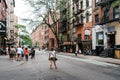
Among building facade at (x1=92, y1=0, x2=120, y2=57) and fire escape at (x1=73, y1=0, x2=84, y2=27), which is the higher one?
fire escape at (x1=73, y1=0, x2=84, y2=27)

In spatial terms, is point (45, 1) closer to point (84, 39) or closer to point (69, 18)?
point (69, 18)

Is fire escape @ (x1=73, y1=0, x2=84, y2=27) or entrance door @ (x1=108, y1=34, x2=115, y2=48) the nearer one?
entrance door @ (x1=108, y1=34, x2=115, y2=48)

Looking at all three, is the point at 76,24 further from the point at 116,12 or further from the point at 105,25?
the point at 116,12

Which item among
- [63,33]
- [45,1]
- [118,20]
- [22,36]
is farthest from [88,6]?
[22,36]

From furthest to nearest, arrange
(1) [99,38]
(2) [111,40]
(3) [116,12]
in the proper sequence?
(1) [99,38]
(2) [111,40]
(3) [116,12]

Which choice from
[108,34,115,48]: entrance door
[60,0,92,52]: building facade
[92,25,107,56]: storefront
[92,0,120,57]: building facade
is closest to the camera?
[92,0,120,57]: building facade

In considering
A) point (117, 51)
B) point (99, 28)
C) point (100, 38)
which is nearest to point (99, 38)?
point (100, 38)

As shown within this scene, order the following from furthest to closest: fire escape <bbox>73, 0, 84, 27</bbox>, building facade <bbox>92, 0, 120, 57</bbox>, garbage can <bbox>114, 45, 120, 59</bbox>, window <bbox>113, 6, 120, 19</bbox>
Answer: fire escape <bbox>73, 0, 84, 27</bbox> < building facade <bbox>92, 0, 120, 57</bbox> < window <bbox>113, 6, 120, 19</bbox> < garbage can <bbox>114, 45, 120, 59</bbox>

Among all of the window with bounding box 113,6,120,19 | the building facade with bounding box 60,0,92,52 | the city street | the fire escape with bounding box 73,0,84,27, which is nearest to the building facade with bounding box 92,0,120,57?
the window with bounding box 113,6,120,19

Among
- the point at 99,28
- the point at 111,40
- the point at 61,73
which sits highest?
the point at 99,28

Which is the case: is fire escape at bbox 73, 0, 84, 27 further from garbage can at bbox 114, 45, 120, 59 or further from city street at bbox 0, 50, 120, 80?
city street at bbox 0, 50, 120, 80

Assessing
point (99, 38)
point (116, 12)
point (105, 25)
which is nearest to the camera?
point (116, 12)

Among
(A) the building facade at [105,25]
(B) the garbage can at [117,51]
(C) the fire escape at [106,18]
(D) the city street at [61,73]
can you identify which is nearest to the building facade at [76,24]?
(A) the building facade at [105,25]

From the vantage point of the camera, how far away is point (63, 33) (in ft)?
234
